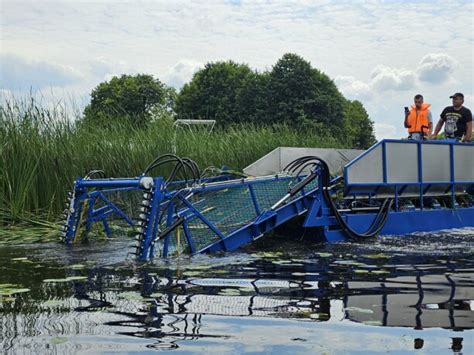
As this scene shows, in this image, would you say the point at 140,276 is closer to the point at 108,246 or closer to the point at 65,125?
the point at 108,246

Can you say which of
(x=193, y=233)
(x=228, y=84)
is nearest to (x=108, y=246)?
(x=193, y=233)

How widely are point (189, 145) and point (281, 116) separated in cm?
2912

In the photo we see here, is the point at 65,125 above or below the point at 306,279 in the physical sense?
above

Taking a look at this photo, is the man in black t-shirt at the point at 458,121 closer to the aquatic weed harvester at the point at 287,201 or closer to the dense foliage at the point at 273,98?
the aquatic weed harvester at the point at 287,201

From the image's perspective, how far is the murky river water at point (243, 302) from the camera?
4.04m

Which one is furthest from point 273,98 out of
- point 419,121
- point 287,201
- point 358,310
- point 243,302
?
point 358,310

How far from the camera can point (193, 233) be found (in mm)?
8023

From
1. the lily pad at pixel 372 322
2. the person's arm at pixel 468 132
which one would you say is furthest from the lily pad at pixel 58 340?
the person's arm at pixel 468 132

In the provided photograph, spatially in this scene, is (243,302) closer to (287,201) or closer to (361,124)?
(287,201)

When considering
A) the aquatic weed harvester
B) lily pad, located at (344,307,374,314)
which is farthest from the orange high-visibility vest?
lily pad, located at (344,307,374,314)

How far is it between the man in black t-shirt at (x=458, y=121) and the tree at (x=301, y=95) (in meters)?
29.8

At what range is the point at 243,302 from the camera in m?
5.20

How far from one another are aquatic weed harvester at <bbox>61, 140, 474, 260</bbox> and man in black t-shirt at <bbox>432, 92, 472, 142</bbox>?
39.1 inches

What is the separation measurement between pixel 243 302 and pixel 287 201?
3.53m
